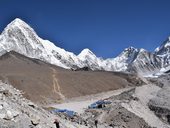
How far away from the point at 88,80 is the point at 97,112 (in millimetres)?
80230

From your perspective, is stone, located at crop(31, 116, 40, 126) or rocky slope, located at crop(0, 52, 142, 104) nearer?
stone, located at crop(31, 116, 40, 126)

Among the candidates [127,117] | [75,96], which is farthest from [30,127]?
[75,96]

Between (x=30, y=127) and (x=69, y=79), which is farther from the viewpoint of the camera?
(x=69, y=79)

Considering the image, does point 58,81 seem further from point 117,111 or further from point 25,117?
point 25,117

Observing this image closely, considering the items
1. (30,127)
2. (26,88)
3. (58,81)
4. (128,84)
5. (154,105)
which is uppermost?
(128,84)

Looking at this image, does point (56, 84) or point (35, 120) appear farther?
point (56, 84)

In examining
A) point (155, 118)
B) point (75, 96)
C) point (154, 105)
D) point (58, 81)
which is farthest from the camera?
point (58, 81)

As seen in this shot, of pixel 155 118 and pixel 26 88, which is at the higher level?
pixel 26 88

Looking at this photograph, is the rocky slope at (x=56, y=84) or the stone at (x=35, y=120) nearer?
the stone at (x=35, y=120)

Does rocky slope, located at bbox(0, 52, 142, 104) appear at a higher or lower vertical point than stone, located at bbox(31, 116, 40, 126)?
higher

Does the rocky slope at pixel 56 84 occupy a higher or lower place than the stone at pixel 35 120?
higher

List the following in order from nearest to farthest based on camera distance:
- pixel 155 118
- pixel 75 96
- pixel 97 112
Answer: pixel 97 112
pixel 155 118
pixel 75 96

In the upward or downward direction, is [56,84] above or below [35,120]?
above

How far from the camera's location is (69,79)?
144500 millimetres
